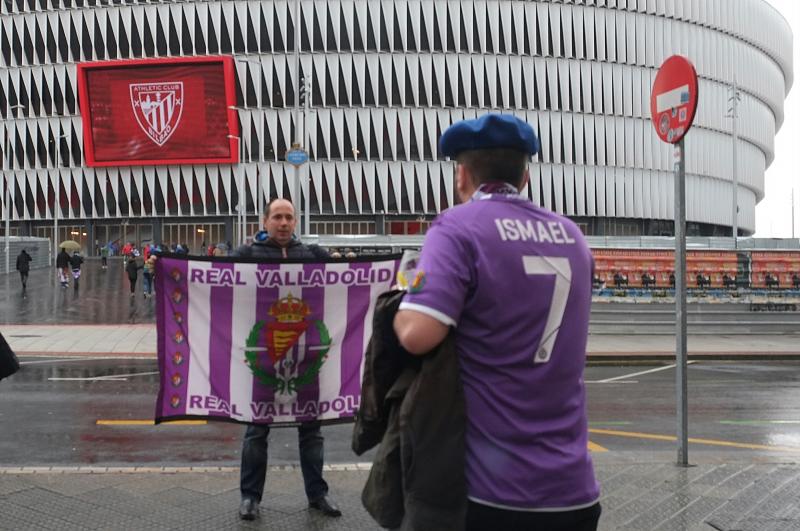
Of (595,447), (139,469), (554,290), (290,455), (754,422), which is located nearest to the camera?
(554,290)

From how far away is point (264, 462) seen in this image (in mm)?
5320

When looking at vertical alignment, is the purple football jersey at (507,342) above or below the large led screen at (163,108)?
below

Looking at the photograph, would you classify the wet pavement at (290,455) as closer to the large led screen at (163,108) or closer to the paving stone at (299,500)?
the paving stone at (299,500)

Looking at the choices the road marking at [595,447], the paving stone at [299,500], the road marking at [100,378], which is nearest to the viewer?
the paving stone at [299,500]

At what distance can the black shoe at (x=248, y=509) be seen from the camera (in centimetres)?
512

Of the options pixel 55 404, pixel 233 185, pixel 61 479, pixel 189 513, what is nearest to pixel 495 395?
pixel 189 513

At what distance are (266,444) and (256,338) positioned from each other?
708 mm

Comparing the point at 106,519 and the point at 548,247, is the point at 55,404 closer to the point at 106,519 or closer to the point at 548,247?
the point at 106,519

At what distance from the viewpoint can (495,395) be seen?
2430 millimetres

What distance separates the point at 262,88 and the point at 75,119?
15281mm

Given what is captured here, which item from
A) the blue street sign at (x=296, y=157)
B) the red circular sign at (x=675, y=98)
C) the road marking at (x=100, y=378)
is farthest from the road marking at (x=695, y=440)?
the blue street sign at (x=296, y=157)

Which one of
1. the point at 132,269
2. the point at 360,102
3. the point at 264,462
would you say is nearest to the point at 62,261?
the point at 132,269

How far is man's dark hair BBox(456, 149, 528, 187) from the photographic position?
101 inches

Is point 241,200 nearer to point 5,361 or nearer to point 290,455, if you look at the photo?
A: point 290,455
